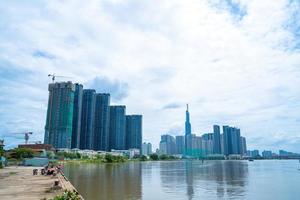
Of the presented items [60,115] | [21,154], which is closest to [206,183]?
[21,154]

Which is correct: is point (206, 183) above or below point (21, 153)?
below

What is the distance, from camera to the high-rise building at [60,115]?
188 meters

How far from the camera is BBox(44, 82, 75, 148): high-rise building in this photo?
618ft

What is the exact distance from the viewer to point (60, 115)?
A: 18875cm

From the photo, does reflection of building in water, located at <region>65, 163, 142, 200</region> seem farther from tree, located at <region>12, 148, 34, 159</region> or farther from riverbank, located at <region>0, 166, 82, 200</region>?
→ tree, located at <region>12, 148, 34, 159</region>

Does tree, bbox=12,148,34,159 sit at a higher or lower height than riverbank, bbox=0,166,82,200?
higher

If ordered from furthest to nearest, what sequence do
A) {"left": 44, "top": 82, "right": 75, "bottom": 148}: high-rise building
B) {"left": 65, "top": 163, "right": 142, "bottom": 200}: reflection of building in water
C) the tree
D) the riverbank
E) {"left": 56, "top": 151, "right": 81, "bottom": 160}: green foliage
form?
{"left": 44, "top": 82, "right": 75, "bottom": 148}: high-rise building → {"left": 56, "top": 151, "right": 81, "bottom": 160}: green foliage → the tree → {"left": 65, "top": 163, "right": 142, "bottom": 200}: reflection of building in water → the riverbank

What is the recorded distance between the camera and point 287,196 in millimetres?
38531

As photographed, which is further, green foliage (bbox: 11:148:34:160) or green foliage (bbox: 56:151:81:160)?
green foliage (bbox: 56:151:81:160)

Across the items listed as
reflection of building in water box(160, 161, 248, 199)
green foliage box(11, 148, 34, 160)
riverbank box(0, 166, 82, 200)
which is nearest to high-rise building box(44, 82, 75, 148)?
green foliage box(11, 148, 34, 160)

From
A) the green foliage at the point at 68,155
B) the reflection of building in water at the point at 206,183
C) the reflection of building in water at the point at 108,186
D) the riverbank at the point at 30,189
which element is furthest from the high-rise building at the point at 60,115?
the riverbank at the point at 30,189

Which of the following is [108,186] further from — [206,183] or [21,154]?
[21,154]

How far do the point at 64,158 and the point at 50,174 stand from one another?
11339 cm

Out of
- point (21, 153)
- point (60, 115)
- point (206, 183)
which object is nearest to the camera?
point (206, 183)
